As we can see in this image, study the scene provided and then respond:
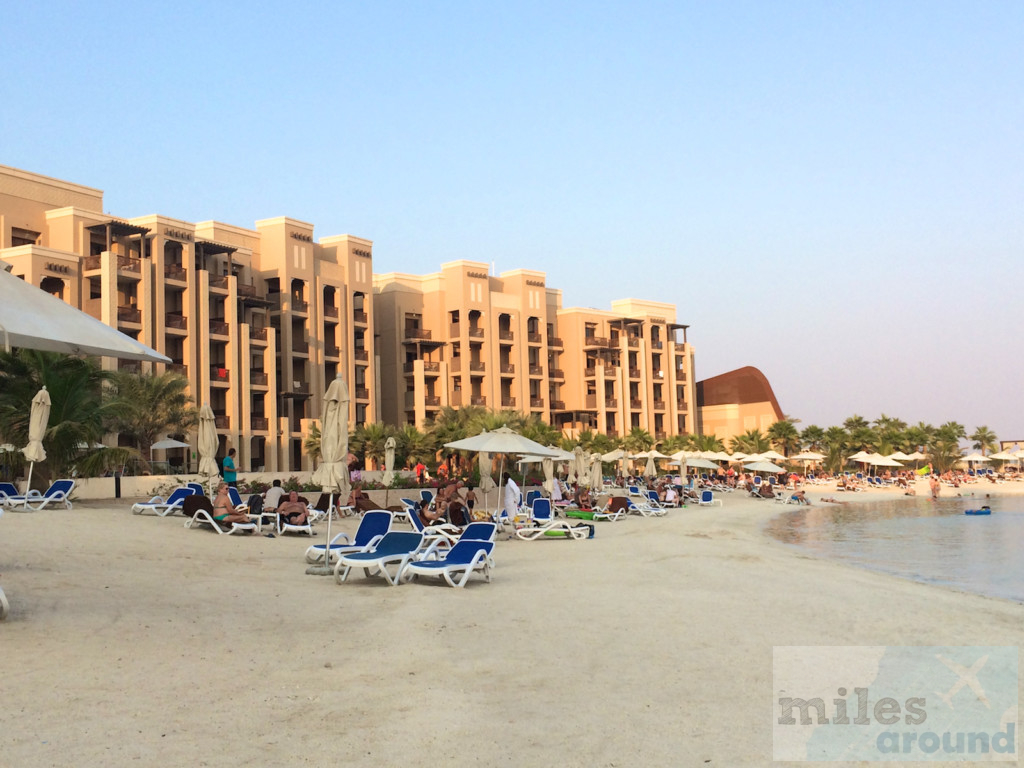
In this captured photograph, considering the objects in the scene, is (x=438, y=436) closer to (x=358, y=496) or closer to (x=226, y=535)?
(x=358, y=496)

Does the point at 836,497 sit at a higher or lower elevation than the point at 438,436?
lower

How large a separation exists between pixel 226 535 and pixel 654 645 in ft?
31.8

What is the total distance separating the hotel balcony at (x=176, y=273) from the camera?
134 ft

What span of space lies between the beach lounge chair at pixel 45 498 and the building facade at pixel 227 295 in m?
20.3

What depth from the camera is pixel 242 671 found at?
6086 mm

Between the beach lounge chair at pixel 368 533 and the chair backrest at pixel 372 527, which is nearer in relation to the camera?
the beach lounge chair at pixel 368 533

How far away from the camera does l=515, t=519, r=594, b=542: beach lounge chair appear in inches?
696

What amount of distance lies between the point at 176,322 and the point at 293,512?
27386mm

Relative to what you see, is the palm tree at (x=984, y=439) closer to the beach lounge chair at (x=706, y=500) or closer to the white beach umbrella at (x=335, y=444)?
the beach lounge chair at (x=706, y=500)

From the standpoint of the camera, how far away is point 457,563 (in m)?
10.5

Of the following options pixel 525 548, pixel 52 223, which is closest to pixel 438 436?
pixel 52 223

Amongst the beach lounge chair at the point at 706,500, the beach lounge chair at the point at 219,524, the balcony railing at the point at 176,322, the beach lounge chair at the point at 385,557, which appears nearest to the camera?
the beach lounge chair at the point at 385,557

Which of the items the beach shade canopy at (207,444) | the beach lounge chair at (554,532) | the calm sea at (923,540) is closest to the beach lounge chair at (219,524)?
the beach shade canopy at (207,444)

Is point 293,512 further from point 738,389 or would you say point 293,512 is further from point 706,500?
point 738,389
